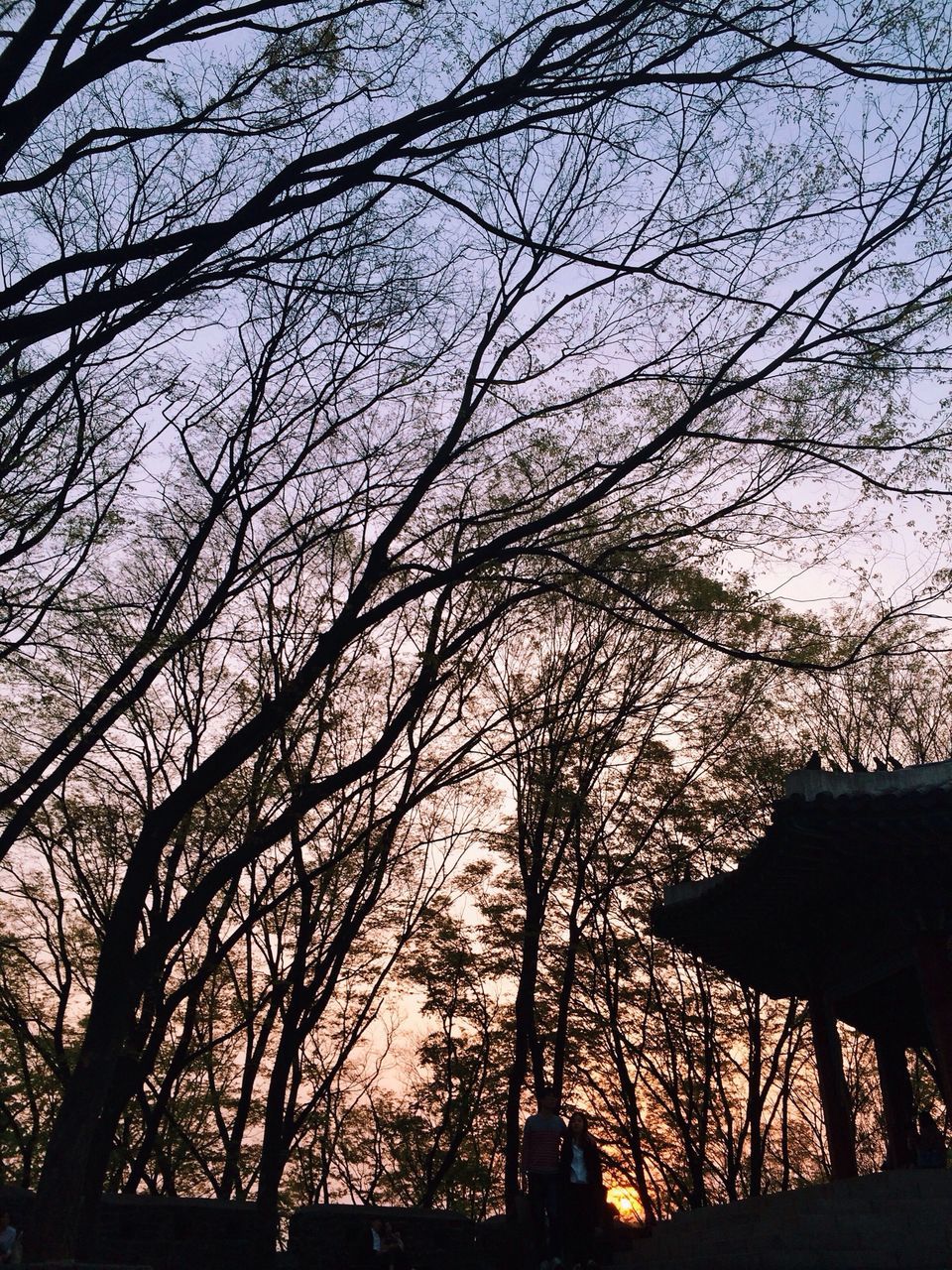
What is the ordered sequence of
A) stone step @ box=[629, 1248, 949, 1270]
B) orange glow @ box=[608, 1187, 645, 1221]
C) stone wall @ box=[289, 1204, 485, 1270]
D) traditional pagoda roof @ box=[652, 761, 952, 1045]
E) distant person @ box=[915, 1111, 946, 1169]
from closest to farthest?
stone step @ box=[629, 1248, 949, 1270]
traditional pagoda roof @ box=[652, 761, 952, 1045]
distant person @ box=[915, 1111, 946, 1169]
stone wall @ box=[289, 1204, 485, 1270]
orange glow @ box=[608, 1187, 645, 1221]

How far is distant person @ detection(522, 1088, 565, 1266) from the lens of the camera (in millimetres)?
8242

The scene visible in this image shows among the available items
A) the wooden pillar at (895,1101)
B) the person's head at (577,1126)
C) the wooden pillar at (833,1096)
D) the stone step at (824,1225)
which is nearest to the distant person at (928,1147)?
the wooden pillar at (895,1101)

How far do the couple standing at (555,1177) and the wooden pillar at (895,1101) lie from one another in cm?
492

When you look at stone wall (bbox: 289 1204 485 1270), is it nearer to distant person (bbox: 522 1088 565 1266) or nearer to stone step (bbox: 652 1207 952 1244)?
stone step (bbox: 652 1207 952 1244)

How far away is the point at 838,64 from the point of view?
554 centimetres

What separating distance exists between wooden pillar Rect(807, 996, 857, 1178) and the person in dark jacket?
Answer: 149 inches

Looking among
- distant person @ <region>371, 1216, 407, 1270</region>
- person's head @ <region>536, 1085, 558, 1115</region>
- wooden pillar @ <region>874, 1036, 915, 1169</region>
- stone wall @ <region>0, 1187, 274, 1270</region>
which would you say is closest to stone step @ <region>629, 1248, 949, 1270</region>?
person's head @ <region>536, 1085, 558, 1115</region>

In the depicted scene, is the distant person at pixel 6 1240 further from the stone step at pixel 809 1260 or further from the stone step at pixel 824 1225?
the stone step at pixel 824 1225

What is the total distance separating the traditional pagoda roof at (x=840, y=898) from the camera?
8.59 m

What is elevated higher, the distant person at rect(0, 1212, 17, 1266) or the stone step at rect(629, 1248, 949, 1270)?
the distant person at rect(0, 1212, 17, 1266)

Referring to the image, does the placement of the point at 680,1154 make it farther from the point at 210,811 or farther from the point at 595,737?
the point at 210,811

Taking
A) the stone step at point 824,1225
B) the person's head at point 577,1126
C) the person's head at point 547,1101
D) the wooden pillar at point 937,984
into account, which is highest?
the wooden pillar at point 937,984

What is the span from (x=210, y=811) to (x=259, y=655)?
1782mm

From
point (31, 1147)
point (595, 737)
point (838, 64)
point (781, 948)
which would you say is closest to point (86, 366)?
point (838, 64)
